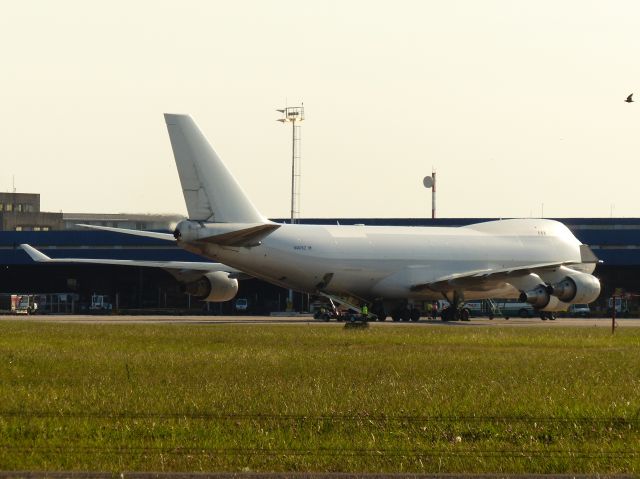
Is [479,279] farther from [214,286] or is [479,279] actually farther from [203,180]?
[203,180]

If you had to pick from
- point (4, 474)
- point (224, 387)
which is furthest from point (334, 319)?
point (4, 474)

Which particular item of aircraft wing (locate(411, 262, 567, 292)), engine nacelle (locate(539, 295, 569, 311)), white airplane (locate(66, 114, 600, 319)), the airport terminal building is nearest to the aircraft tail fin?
white airplane (locate(66, 114, 600, 319))

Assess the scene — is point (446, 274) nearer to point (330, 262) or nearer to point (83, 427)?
point (330, 262)

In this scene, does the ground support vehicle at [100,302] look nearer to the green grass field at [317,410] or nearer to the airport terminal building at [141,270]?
the airport terminal building at [141,270]

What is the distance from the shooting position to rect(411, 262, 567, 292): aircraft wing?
70500 millimetres

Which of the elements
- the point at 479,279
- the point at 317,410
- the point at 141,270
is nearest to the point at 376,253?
the point at 479,279

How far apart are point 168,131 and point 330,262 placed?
1273 centimetres

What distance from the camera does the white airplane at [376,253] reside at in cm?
6191

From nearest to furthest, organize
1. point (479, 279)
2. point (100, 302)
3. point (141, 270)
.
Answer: point (479, 279), point (141, 270), point (100, 302)

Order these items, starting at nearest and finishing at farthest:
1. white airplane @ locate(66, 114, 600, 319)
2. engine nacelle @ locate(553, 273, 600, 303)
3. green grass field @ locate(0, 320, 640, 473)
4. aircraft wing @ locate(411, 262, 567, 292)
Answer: green grass field @ locate(0, 320, 640, 473), white airplane @ locate(66, 114, 600, 319), aircraft wing @ locate(411, 262, 567, 292), engine nacelle @ locate(553, 273, 600, 303)

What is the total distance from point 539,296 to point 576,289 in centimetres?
240

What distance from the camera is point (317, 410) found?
808 inches

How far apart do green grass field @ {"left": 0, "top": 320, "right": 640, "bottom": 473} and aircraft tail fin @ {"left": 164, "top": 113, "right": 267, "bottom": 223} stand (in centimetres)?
2424

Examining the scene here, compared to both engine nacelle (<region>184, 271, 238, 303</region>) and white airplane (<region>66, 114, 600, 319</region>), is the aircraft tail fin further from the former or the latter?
engine nacelle (<region>184, 271, 238, 303</region>)
